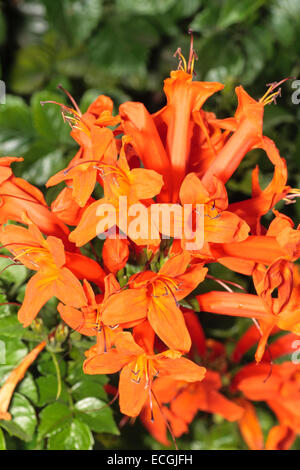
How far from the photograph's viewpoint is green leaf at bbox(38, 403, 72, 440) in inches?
32.9

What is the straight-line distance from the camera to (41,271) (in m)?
0.71

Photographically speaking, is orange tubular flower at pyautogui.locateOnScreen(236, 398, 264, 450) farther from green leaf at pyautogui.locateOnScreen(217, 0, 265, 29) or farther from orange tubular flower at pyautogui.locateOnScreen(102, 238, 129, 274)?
green leaf at pyautogui.locateOnScreen(217, 0, 265, 29)

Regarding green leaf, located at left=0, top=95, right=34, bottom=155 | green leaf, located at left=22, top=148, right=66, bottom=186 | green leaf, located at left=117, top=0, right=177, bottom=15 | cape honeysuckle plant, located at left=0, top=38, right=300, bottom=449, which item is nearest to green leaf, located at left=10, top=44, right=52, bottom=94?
green leaf, located at left=117, top=0, right=177, bottom=15

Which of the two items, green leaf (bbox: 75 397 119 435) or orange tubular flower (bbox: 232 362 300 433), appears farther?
orange tubular flower (bbox: 232 362 300 433)

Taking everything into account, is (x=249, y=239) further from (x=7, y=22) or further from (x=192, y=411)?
(x=7, y=22)

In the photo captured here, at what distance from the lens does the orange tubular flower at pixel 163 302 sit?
66 cm

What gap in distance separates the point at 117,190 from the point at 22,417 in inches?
15.7

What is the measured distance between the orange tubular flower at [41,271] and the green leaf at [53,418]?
0.22 meters

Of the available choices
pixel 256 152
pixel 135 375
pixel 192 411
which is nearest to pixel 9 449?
pixel 135 375

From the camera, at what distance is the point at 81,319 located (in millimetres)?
693

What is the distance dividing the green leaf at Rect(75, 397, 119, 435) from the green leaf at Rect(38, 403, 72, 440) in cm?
2

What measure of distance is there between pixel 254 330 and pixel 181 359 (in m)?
0.48
